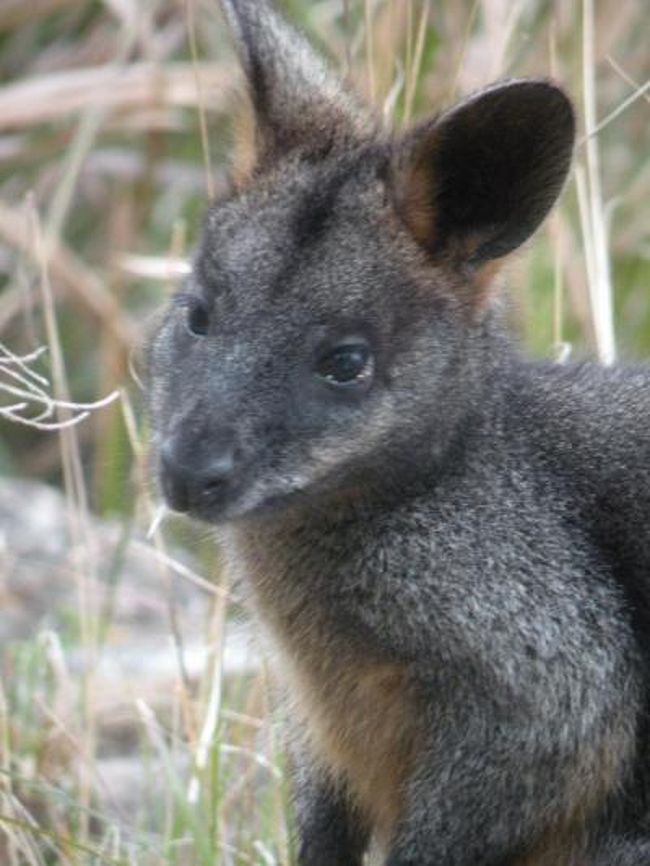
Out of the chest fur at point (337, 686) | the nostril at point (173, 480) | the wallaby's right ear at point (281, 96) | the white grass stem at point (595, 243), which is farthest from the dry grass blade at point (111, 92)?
the nostril at point (173, 480)

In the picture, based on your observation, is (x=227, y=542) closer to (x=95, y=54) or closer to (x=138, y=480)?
(x=138, y=480)

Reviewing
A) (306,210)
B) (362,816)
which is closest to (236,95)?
(306,210)

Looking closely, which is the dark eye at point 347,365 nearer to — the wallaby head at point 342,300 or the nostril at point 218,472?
the wallaby head at point 342,300

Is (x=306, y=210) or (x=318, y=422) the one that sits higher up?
(x=306, y=210)

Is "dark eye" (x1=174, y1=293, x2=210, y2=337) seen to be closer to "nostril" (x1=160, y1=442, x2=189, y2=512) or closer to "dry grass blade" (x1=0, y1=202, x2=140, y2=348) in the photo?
"nostril" (x1=160, y1=442, x2=189, y2=512)

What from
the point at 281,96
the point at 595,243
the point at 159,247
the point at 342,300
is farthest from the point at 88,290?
the point at 342,300

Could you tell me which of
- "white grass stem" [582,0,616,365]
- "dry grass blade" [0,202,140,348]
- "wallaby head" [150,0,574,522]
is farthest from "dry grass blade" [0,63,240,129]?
"wallaby head" [150,0,574,522]

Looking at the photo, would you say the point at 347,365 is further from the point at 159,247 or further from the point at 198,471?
the point at 159,247
